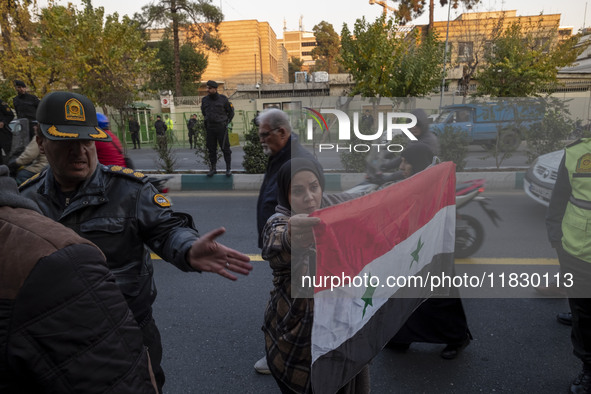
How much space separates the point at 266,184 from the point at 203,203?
4839 mm

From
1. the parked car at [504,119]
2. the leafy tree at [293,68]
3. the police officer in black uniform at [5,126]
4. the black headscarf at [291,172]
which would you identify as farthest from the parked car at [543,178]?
the leafy tree at [293,68]

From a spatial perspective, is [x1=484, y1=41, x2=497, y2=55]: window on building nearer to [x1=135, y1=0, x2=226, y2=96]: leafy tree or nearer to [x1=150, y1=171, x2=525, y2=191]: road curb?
[x1=150, y1=171, x2=525, y2=191]: road curb

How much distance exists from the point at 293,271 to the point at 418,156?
1369 millimetres

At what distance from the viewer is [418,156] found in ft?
8.38

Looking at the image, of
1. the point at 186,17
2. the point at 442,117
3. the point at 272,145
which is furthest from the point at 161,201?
the point at 186,17

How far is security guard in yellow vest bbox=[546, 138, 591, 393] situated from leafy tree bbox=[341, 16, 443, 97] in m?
12.1

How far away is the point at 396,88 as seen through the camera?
14414 mm

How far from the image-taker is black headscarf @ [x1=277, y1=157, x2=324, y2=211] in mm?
1773

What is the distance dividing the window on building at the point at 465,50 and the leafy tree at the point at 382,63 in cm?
1070

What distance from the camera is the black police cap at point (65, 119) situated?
1551 mm

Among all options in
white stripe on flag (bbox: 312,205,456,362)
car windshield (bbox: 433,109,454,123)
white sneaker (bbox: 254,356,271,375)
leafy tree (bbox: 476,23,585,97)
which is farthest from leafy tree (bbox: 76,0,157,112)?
leafy tree (bbox: 476,23,585,97)

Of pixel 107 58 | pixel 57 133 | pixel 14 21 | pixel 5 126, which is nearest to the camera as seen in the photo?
pixel 57 133

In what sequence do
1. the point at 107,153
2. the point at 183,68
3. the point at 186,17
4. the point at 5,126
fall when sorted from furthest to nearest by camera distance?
the point at 183,68
the point at 186,17
the point at 5,126
the point at 107,153

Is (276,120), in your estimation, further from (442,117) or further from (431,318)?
(442,117)
